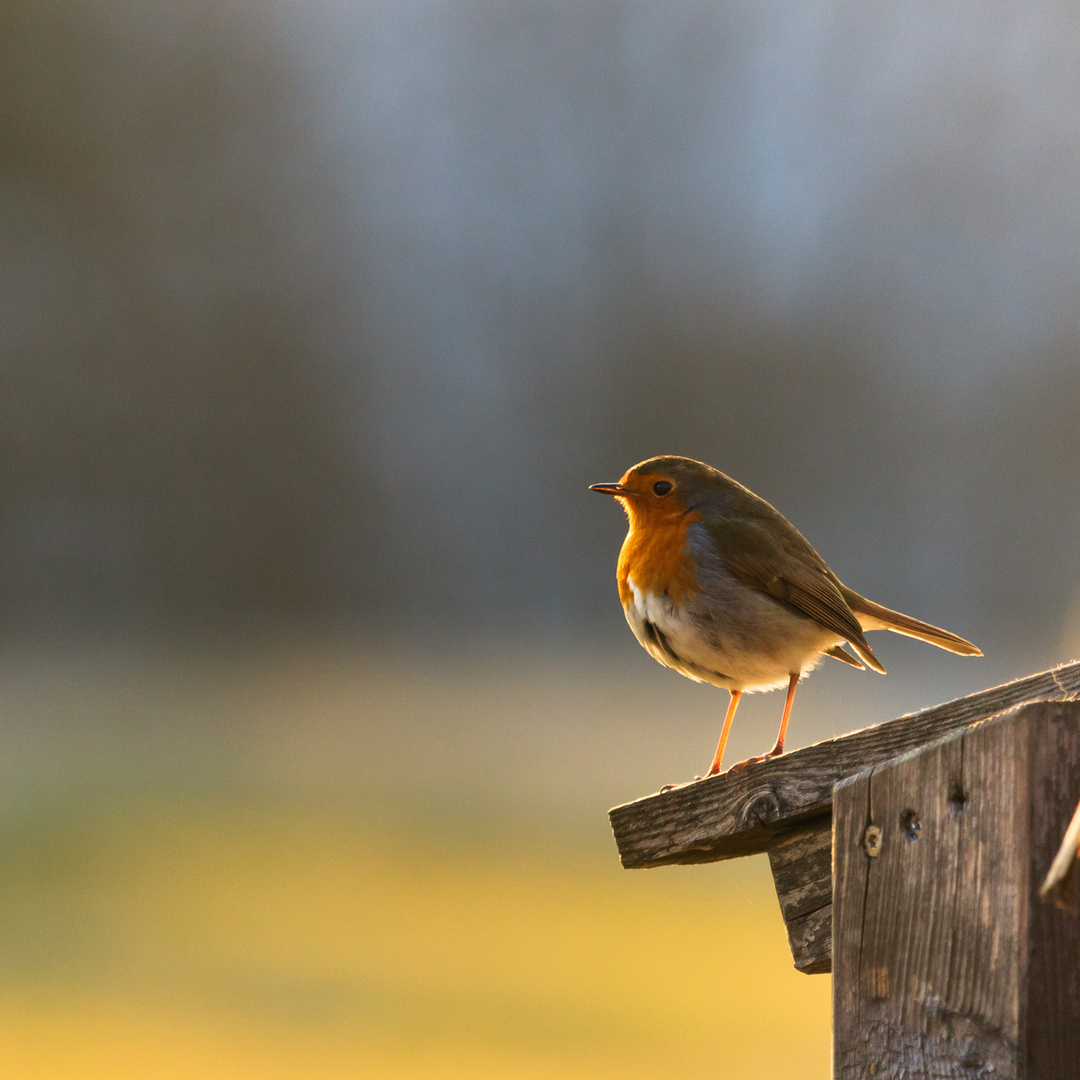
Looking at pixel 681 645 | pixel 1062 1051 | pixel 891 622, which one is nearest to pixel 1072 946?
pixel 1062 1051

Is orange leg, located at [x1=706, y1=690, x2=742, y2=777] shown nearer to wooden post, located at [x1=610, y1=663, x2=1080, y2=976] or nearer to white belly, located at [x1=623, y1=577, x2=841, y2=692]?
white belly, located at [x1=623, y1=577, x2=841, y2=692]

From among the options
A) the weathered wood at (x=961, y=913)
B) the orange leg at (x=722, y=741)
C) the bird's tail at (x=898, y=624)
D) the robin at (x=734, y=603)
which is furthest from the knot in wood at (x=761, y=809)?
the bird's tail at (x=898, y=624)

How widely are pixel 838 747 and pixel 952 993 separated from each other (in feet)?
1.48

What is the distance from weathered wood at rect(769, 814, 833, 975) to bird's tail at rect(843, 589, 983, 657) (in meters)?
1.19

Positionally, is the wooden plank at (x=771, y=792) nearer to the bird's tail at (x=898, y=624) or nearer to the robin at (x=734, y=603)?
the robin at (x=734, y=603)

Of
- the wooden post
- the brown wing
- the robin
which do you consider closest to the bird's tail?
the robin

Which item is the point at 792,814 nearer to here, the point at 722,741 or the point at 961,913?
the point at 961,913

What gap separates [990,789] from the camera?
146 centimetres

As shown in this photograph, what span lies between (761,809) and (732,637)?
1.04 m

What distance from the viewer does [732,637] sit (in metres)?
2.97

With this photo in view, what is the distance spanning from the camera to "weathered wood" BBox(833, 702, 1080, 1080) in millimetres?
1403

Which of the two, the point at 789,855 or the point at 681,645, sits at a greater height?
the point at 681,645

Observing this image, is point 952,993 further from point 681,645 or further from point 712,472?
point 712,472

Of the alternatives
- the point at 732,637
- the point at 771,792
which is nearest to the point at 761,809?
the point at 771,792
